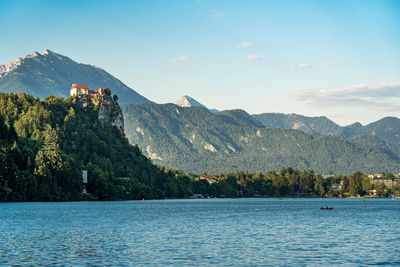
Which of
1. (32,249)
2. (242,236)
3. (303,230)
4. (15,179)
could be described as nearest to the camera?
(32,249)

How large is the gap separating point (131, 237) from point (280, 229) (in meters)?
32.0

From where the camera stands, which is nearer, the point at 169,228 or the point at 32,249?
the point at 32,249

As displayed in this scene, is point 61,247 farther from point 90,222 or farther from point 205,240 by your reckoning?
point 90,222

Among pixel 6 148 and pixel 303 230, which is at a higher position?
pixel 6 148

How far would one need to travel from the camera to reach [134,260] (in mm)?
60094

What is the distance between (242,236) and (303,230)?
17.7 m

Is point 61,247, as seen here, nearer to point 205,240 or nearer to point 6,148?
point 205,240

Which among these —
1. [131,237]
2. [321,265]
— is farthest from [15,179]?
[321,265]

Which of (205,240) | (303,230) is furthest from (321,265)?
(303,230)

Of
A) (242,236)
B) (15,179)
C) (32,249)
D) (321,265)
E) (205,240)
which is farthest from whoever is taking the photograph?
(15,179)

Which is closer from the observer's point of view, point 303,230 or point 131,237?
point 131,237

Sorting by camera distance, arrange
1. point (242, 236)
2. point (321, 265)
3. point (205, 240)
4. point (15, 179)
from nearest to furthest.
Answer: point (321, 265) → point (205, 240) → point (242, 236) → point (15, 179)

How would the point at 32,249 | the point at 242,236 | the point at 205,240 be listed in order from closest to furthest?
1. the point at 32,249
2. the point at 205,240
3. the point at 242,236

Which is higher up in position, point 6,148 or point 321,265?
point 6,148
